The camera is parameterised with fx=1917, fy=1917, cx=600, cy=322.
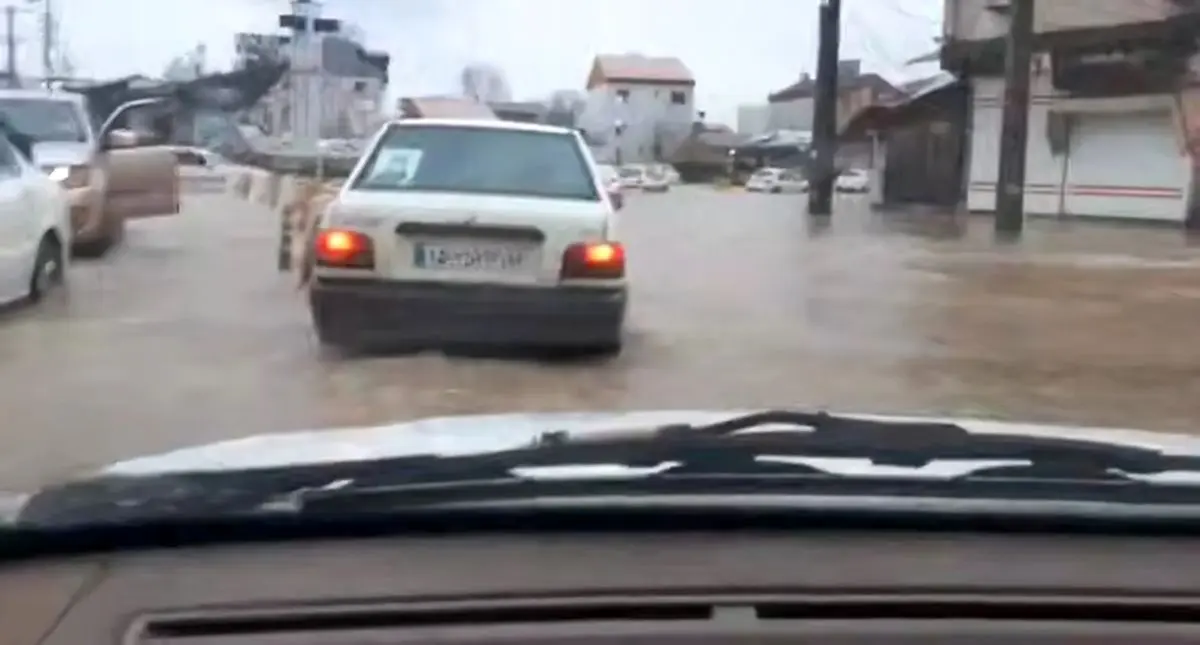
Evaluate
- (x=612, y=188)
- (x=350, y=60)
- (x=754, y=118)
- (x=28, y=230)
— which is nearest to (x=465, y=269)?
(x=28, y=230)

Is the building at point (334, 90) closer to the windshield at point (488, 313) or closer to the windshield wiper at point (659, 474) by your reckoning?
the windshield at point (488, 313)

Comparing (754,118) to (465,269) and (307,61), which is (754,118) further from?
(465,269)

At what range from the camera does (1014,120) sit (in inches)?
1121

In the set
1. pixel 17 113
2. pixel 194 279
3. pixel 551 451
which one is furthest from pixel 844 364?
pixel 17 113

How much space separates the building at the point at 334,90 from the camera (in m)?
65.0

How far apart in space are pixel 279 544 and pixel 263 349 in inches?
358

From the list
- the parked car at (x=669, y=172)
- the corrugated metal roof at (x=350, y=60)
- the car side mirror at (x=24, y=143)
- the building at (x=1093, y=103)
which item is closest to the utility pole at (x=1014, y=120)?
the building at (x=1093, y=103)

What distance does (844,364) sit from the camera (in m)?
11.1

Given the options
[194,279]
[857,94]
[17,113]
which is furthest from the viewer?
[857,94]

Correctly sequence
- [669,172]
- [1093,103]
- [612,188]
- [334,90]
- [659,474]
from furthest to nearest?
[669,172] → [334,90] → [1093,103] → [612,188] → [659,474]

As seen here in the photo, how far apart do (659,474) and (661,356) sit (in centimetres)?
877

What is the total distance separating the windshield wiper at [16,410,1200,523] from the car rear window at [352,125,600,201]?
7024 millimetres

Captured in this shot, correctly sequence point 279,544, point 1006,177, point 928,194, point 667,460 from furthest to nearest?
1. point 928,194
2. point 1006,177
3. point 667,460
4. point 279,544

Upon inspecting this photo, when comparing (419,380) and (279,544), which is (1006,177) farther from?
(279,544)
